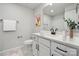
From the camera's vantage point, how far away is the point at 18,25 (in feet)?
4.69

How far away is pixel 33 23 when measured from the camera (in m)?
1.45

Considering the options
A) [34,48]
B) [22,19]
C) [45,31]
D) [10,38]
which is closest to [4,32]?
[10,38]

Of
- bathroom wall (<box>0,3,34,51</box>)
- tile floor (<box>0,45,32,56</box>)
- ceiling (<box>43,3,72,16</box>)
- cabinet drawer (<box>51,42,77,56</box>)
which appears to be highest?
ceiling (<box>43,3,72,16</box>)

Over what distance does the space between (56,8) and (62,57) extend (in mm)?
882

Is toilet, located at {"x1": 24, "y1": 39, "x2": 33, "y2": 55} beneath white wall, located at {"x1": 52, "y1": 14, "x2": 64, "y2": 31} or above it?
beneath

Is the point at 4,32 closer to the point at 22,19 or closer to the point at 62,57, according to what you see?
the point at 22,19

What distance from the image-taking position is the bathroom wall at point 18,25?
4.47 feet

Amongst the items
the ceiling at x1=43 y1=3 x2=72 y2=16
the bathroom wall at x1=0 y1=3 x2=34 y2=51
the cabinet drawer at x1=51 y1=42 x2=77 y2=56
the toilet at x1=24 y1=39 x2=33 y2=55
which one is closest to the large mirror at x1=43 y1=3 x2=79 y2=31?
the ceiling at x1=43 y1=3 x2=72 y2=16

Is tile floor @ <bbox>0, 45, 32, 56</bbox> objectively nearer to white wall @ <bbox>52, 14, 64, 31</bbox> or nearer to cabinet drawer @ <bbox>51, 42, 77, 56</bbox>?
cabinet drawer @ <bbox>51, 42, 77, 56</bbox>

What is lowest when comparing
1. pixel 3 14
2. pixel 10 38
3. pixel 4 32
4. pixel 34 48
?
pixel 34 48

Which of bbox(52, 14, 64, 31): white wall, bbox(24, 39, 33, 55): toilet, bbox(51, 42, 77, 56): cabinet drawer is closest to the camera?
bbox(51, 42, 77, 56): cabinet drawer

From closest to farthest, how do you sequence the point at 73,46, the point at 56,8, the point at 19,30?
the point at 73,46, the point at 56,8, the point at 19,30

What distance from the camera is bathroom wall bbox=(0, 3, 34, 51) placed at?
1362 mm

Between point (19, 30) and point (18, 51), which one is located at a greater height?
point (19, 30)
